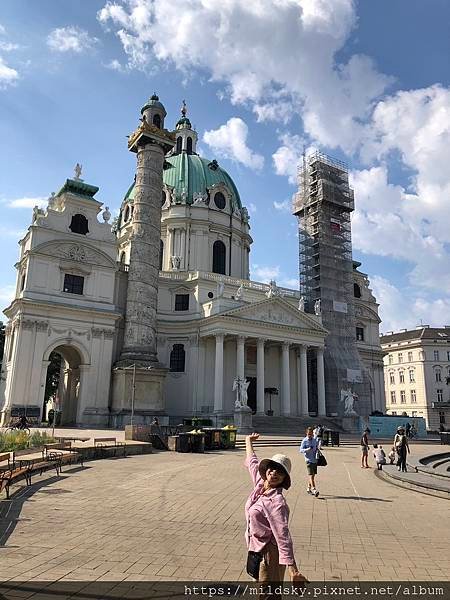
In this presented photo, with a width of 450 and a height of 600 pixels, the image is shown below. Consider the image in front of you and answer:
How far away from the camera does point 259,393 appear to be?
1778 inches

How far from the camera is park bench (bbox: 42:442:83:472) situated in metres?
17.0

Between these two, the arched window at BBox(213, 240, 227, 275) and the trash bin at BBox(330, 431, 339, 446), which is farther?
the arched window at BBox(213, 240, 227, 275)

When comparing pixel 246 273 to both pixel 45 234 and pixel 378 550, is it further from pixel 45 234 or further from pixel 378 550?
pixel 378 550

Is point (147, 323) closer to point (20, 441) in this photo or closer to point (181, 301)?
point (181, 301)

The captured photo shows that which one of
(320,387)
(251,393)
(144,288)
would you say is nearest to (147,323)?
(144,288)

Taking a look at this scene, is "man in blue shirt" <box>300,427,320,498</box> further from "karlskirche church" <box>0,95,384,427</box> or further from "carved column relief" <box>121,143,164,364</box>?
"carved column relief" <box>121,143,164,364</box>

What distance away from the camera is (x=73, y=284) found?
4231cm

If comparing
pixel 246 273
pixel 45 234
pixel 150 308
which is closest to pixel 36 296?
pixel 45 234

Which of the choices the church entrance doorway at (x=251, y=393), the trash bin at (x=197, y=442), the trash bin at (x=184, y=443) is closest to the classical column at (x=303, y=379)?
the church entrance doorway at (x=251, y=393)

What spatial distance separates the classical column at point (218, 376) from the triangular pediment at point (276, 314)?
8.45ft

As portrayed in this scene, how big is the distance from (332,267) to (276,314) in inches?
427

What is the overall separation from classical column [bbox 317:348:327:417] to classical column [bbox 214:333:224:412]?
11028 mm

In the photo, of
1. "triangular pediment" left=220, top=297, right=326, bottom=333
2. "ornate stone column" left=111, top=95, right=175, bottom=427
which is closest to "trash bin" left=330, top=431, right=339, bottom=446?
"ornate stone column" left=111, top=95, right=175, bottom=427

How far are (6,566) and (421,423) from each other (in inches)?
1862
